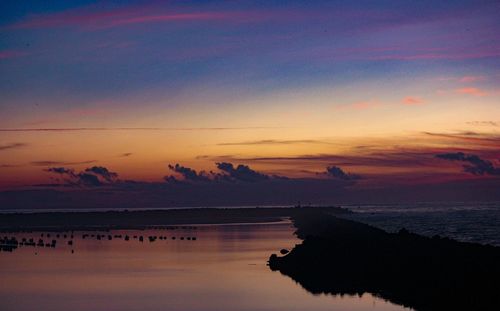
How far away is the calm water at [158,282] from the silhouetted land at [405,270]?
1.20 meters

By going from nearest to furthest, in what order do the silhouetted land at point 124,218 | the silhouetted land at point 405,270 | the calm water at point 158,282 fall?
1. the silhouetted land at point 405,270
2. the calm water at point 158,282
3. the silhouetted land at point 124,218

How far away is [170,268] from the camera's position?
4819cm

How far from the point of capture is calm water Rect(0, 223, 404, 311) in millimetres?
32344

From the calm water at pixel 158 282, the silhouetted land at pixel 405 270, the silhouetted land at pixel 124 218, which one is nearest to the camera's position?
the silhouetted land at pixel 405 270

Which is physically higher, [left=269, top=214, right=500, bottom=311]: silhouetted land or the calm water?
[left=269, top=214, right=500, bottom=311]: silhouetted land

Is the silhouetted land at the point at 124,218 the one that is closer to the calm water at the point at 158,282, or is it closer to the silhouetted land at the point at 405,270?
the calm water at the point at 158,282

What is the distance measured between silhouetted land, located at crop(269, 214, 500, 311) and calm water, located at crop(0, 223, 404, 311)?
1.20 metres

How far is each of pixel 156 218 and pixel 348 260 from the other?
13313 cm

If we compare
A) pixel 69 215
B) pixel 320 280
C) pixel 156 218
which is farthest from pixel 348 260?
pixel 69 215

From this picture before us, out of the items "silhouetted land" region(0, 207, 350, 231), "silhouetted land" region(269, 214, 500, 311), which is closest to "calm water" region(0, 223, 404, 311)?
"silhouetted land" region(269, 214, 500, 311)

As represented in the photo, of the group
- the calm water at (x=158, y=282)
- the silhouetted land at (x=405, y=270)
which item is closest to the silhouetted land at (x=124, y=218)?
the calm water at (x=158, y=282)

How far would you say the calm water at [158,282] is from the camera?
32.3 metres

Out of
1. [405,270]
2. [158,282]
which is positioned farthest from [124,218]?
[405,270]

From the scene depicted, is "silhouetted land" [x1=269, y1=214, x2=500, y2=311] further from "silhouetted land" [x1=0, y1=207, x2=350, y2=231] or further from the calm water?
"silhouetted land" [x1=0, y1=207, x2=350, y2=231]
